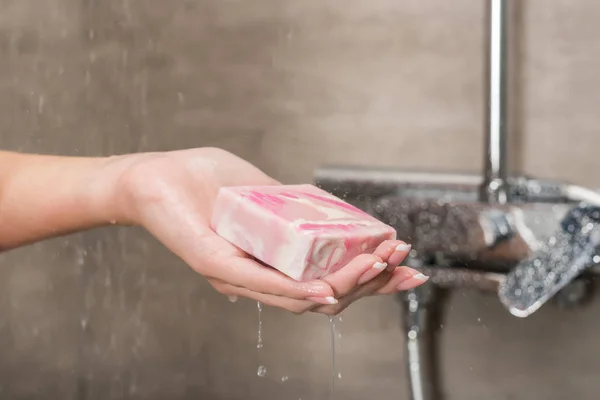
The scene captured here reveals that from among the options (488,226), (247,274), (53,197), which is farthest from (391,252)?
(53,197)

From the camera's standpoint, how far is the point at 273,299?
58 cm

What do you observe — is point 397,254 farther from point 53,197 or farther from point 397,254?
point 53,197

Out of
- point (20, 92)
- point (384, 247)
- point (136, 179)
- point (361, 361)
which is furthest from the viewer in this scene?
point (20, 92)

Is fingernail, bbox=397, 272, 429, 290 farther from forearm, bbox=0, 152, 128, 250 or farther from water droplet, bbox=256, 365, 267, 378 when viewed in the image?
water droplet, bbox=256, 365, 267, 378

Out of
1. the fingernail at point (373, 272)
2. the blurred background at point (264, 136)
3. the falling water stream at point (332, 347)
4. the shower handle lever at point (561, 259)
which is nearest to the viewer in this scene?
the fingernail at point (373, 272)

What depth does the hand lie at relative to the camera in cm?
53

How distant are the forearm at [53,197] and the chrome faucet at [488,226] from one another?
0.31 metres

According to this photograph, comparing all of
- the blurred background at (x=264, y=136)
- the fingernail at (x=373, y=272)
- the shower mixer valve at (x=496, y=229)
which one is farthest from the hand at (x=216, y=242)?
the blurred background at (x=264, y=136)

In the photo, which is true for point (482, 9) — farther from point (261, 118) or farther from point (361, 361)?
point (361, 361)

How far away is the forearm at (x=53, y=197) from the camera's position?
746 mm

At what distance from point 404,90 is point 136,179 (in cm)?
44

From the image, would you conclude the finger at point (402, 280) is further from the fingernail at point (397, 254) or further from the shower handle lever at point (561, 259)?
the shower handle lever at point (561, 259)

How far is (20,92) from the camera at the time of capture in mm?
1204

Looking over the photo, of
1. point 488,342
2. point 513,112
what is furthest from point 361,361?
point 513,112
